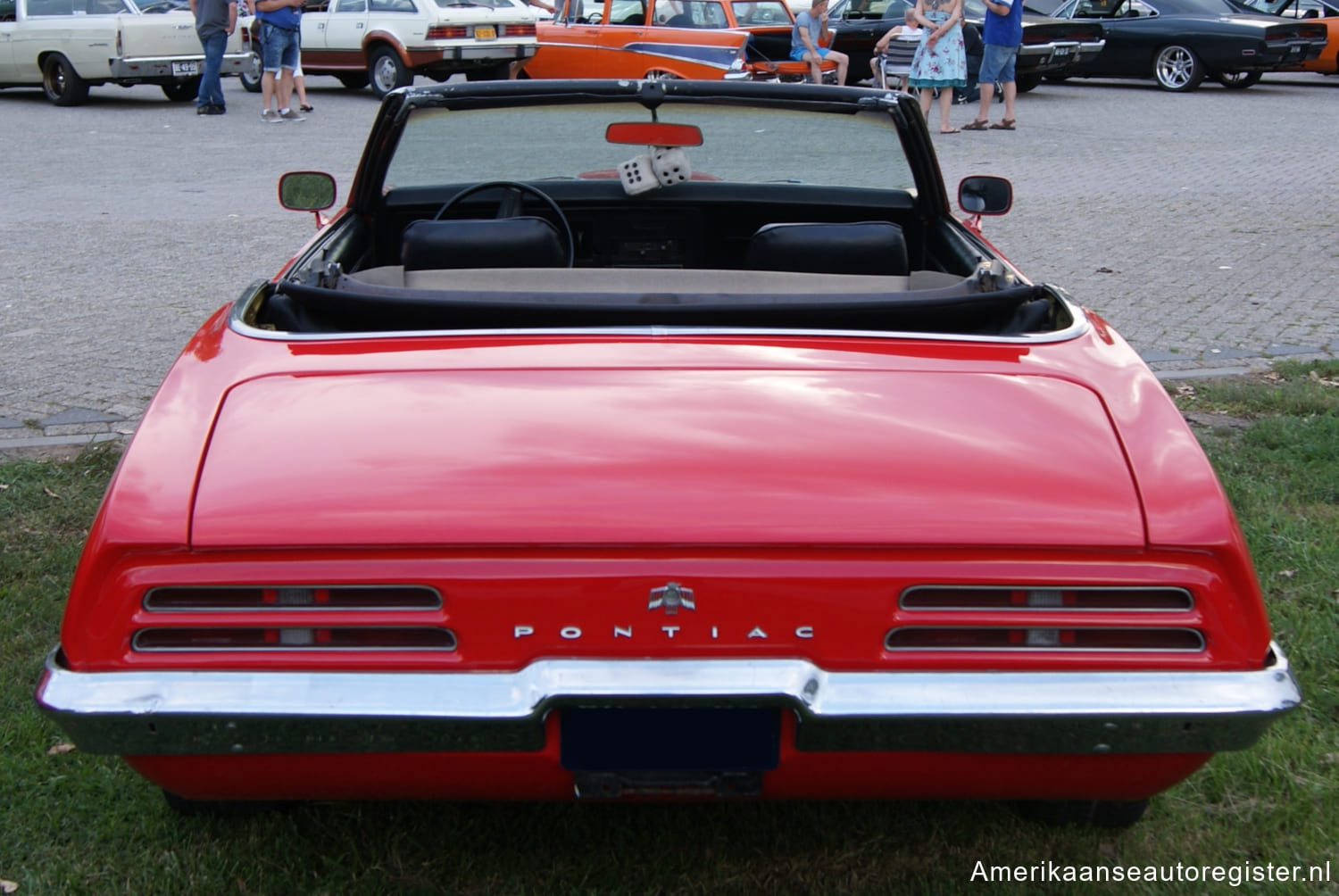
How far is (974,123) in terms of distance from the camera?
14258 millimetres

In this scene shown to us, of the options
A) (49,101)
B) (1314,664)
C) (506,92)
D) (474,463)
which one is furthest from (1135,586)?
(49,101)

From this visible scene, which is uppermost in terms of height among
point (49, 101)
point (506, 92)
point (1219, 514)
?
point (506, 92)

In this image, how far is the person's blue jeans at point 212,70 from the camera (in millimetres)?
15055

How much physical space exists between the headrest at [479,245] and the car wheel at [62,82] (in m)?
15.7

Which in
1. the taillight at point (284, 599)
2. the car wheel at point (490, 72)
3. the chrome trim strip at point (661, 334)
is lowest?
the car wheel at point (490, 72)

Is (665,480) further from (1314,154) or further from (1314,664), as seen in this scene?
(1314,154)

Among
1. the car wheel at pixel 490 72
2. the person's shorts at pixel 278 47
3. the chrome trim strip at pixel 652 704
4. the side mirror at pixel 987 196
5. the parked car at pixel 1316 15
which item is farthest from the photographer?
the parked car at pixel 1316 15

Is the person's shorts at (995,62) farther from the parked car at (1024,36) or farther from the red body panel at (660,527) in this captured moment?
the red body panel at (660,527)

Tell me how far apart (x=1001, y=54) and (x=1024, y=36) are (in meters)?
3.95

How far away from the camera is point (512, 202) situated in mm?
4031

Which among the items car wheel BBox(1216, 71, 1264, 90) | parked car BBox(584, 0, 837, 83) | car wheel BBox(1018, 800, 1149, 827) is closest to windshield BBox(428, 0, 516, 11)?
parked car BBox(584, 0, 837, 83)

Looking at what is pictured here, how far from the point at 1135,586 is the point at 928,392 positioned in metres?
0.51

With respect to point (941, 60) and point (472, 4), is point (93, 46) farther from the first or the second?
point (941, 60)

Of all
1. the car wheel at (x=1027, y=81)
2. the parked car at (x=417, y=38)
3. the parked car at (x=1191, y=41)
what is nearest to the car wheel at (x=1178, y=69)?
the parked car at (x=1191, y=41)
